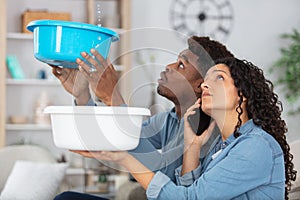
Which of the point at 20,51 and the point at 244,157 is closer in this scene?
the point at 244,157

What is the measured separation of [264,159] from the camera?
1782 millimetres

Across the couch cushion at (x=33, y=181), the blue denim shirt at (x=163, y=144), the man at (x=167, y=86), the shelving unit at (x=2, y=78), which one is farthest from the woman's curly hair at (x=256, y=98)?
the shelving unit at (x=2, y=78)

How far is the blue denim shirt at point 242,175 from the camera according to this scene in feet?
5.82

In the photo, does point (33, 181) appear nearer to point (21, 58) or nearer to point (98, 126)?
point (21, 58)

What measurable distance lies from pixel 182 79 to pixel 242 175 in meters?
0.45

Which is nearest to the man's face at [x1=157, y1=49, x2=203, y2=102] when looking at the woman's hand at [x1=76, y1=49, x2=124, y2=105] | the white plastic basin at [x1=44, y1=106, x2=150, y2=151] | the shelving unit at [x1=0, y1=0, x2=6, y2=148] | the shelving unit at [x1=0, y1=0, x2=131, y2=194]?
the woman's hand at [x1=76, y1=49, x2=124, y2=105]

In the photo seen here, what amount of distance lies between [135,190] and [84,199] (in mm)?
1199

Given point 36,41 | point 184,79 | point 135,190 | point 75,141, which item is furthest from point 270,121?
point 135,190

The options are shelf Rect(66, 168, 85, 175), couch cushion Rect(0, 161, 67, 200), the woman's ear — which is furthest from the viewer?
shelf Rect(66, 168, 85, 175)

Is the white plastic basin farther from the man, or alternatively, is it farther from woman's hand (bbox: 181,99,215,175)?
woman's hand (bbox: 181,99,215,175)

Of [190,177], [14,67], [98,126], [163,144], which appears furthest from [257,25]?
[98,126]

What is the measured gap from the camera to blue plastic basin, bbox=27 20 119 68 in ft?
6.02

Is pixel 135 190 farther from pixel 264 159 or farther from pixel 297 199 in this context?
pixel 264 159

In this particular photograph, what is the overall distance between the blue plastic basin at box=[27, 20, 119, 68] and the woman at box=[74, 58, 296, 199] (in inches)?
13.8
